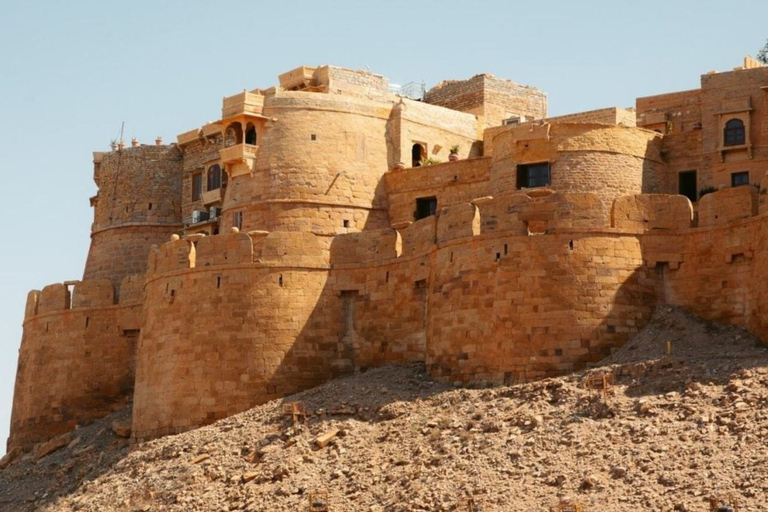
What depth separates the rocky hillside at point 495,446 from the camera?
29219mm

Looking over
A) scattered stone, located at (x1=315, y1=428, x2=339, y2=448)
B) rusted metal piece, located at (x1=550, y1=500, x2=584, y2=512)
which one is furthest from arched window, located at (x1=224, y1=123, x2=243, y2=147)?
rusted metal piece, located at (x1=550, y1=500, x2=584, y2=512)

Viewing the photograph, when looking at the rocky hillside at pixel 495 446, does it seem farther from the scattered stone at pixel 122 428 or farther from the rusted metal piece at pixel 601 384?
the scattered stone at pixel 122 428

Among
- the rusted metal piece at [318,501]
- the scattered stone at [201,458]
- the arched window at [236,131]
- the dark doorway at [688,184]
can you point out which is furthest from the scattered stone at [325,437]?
the arched window at [236,131]

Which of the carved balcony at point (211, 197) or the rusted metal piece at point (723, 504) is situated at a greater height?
the carved balcony at point (211, 197)

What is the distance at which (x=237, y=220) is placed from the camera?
42.9 meters

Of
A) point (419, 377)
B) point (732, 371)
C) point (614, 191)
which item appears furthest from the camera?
point (614, 191)

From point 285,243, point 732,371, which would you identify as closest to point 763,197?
point 732,371

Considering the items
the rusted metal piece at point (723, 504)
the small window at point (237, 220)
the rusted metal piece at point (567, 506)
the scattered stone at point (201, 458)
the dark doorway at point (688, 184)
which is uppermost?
the dark doorway at point (688, 184)

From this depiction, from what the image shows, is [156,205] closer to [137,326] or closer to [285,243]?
[137,326]

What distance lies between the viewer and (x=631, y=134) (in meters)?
39.3

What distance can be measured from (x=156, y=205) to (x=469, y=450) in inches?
726

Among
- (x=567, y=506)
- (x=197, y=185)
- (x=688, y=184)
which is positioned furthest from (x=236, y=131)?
(x=567, y=506)

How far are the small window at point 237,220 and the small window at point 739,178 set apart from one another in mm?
11231

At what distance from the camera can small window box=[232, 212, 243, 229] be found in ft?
140
